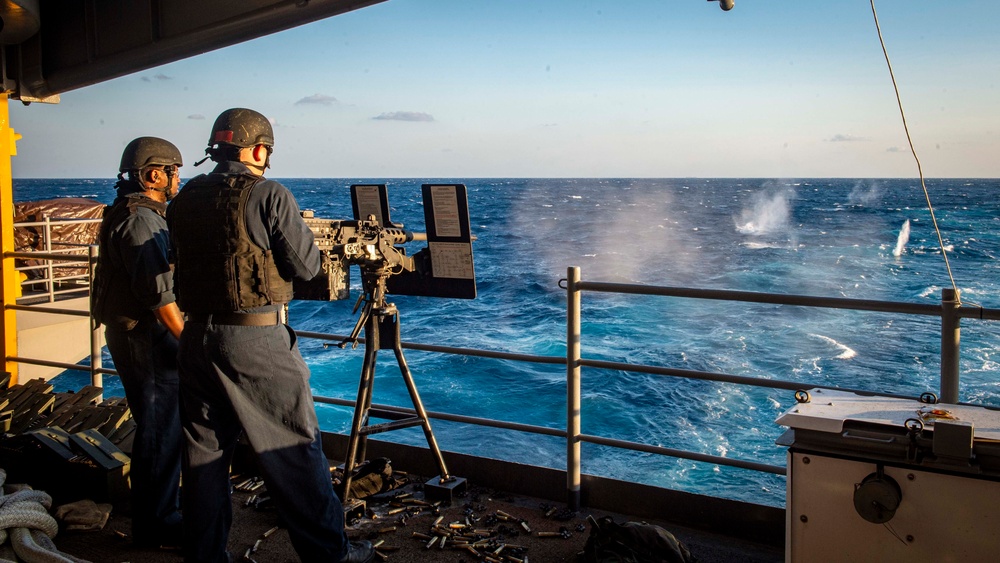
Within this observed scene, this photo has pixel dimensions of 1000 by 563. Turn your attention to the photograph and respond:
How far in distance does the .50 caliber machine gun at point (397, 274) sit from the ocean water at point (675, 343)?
2.00 meters

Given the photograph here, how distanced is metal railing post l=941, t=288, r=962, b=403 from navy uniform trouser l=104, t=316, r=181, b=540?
11.9 ft

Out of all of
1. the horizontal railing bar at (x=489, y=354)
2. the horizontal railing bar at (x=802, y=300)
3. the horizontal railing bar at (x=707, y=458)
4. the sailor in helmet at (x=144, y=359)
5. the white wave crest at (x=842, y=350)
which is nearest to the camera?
the horizontal railing bar at (x=802, y=300)

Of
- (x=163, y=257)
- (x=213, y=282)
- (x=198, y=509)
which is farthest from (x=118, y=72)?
(x=198, y=509)

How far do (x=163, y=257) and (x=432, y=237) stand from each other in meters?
1.45

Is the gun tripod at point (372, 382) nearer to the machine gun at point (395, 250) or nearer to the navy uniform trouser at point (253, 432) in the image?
the machine gun at point (395, 250)

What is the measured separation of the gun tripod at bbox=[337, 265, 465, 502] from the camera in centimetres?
441

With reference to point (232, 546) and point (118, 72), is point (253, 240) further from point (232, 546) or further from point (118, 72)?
point (118, 72)

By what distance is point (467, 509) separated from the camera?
14.5 ft

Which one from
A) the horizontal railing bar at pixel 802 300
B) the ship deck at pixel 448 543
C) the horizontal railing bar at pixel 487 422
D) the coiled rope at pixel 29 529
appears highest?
the horizontal railing bar at pixel 802 300

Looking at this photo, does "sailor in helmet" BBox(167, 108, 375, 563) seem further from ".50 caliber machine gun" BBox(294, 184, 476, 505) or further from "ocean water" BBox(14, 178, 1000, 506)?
"ocean water" BBox(14, 178, 1000, 506)

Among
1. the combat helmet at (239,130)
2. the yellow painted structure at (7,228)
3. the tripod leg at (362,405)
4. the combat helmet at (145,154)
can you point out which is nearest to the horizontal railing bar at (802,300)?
the tripod leg at (362,405)

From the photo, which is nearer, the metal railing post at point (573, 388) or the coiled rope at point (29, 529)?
the coiled rope at point (29, 529)

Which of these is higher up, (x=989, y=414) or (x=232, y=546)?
(x=989, y=414)

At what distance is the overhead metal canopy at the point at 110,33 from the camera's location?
206 inches
